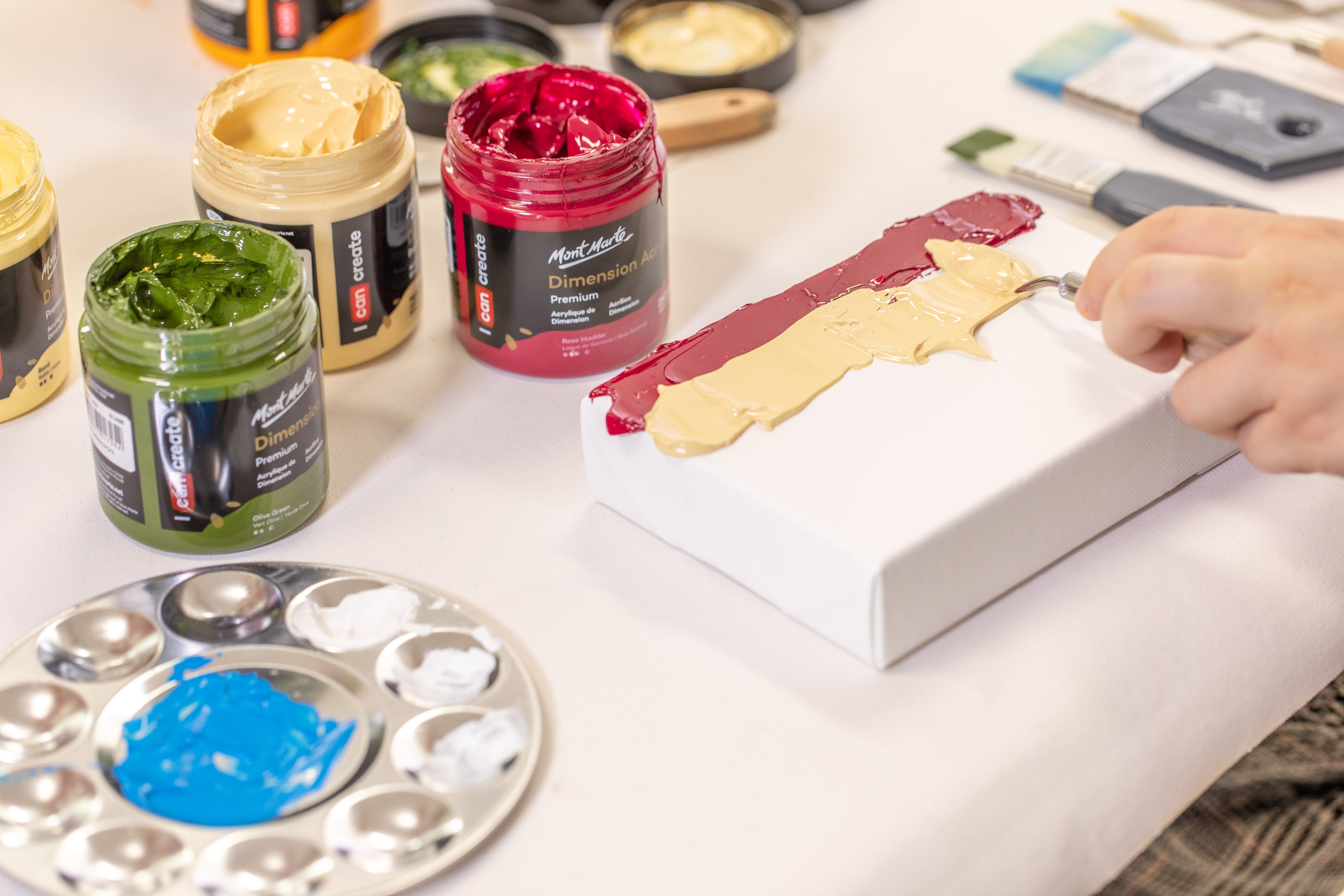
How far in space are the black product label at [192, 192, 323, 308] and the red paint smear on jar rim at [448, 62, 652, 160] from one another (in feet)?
0.52

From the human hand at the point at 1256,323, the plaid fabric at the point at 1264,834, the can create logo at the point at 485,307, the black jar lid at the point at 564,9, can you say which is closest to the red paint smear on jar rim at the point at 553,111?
the can create logo at the point at 485,307

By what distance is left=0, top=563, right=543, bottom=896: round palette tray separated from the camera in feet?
2.49

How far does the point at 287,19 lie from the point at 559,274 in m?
0.64

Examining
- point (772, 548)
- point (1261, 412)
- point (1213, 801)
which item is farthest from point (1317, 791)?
point (772, 548)

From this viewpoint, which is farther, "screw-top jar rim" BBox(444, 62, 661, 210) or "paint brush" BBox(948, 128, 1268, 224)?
"paint brush" BBox(948, 128, 1268, 224)

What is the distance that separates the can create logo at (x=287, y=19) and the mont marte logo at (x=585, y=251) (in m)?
0.64

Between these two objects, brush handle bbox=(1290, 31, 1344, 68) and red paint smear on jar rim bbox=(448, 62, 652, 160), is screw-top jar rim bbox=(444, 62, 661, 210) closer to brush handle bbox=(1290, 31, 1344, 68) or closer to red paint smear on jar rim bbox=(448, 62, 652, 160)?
red paint smear on jar rim bbox=(448, 62, 652, 160)

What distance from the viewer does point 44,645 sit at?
88 centimetres

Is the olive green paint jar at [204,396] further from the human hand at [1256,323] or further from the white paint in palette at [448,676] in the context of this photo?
the human hand at [1256,323]

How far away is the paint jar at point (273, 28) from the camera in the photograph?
1.50 metres

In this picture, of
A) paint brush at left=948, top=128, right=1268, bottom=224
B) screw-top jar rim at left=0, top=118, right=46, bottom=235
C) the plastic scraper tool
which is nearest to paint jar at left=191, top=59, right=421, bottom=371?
screw-top jar rim at left=0, top=118, right=46, bottom=235

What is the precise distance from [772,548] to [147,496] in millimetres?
440

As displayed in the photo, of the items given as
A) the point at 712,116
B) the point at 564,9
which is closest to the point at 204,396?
the point at 712,116

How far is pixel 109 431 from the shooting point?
36.2 inches
